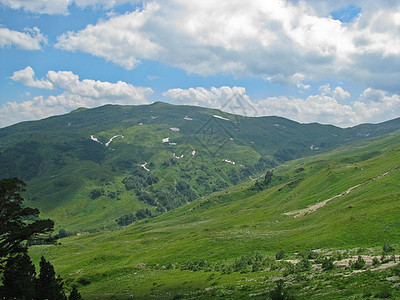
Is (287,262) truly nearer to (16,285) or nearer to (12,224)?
(16,285)

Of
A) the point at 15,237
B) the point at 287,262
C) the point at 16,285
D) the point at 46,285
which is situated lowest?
the point at 287,262

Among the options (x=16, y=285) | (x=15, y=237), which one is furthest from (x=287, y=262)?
(x=15, y=237)

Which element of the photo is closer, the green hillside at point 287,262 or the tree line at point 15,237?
the green hillside at point 287,262

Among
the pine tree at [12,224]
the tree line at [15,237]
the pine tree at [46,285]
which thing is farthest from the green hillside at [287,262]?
the pine tree at [12,224]

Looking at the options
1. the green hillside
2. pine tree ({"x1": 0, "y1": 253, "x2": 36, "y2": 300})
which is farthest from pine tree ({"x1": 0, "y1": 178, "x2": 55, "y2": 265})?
the green hillside

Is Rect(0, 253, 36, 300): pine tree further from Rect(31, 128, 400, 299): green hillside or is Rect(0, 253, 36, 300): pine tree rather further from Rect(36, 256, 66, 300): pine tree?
Rect(31, 128, 400, 299): green hillside

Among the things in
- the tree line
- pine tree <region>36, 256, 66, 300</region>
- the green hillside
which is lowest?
the green hillside

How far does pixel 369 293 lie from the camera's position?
2322cm

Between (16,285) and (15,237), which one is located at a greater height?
(15,237)

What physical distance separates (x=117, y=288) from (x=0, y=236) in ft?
96.6

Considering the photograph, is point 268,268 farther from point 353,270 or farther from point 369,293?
Result: point 369,293

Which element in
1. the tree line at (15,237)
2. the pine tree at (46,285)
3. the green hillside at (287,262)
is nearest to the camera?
the green hillside at (287,262)

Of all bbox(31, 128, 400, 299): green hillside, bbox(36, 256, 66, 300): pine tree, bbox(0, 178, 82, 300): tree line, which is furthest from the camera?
bbox(36, 256, 66, 300): pine tree

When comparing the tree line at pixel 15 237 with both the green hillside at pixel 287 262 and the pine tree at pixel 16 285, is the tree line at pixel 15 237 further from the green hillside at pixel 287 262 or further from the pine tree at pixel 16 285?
the green hillside at pixel 287 262
